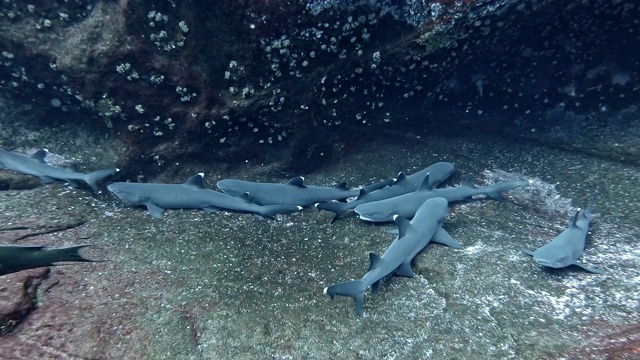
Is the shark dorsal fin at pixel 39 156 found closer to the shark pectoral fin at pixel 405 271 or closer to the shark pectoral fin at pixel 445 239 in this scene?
the shark pectoral fin at pixel 405 271

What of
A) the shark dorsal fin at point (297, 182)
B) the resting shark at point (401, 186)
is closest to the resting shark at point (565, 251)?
the resting shark at point (401, 186)

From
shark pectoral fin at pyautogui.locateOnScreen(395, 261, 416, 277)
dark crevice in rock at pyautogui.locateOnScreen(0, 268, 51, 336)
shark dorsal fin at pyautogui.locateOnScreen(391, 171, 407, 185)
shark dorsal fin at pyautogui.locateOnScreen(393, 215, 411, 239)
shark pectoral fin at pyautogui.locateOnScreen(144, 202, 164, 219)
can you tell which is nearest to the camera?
dark crevice in rock at pyautogui.locateOnScreen(0, 268, 51, 336)

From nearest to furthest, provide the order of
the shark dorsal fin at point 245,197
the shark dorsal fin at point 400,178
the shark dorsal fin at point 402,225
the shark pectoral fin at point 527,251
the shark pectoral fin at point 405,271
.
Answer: the shark pectoral fin at point 405,271, the shark pectoral fin at point 527,251, the shark dorsal fin at point 402,225, the shark dorsal fin at point 245,197, the shark dorsal fin at point 400,178

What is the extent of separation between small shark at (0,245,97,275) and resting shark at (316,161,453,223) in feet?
10.2

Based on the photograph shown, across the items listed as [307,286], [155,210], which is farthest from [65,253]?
[155,210]

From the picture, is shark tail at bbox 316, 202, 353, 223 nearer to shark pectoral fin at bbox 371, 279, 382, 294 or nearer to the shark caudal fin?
shark pectoral fin at bbox 371, 279, 382, 294

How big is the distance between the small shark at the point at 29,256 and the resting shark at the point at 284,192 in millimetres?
2896

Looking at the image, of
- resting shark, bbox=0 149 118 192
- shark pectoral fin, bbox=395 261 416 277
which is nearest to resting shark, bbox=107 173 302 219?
resting shark, bbox=0 149 118 192

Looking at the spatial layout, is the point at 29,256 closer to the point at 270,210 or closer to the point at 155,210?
the point at 155,210

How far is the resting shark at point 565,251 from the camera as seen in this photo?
3.94 metres

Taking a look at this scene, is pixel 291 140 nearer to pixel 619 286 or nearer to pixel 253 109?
pixel 253 109

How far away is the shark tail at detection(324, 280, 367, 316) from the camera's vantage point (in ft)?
11.6

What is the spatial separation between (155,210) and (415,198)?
345cm

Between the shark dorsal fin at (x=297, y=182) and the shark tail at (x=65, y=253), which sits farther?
the shark dorsal fin at (x=297, y=182)
